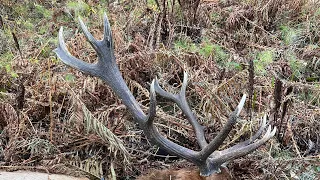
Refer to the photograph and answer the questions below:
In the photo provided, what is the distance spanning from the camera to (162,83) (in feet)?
13.9

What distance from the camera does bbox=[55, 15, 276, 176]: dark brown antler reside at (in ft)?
9.04

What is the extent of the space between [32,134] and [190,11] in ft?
8.54

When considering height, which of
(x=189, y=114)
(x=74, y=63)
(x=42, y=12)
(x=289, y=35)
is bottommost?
(x=189, y=114)

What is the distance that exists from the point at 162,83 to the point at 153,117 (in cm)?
144

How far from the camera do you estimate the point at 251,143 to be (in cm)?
289

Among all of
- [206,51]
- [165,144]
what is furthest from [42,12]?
[165,144]

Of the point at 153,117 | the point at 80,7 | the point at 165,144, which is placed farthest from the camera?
the point at 80,7

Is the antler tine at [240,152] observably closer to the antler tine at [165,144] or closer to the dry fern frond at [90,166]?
the antler tine at [165,144]

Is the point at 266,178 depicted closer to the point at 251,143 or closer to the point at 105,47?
the point at 251,143

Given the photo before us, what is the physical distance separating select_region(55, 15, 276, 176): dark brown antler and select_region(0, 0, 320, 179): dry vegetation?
278mm

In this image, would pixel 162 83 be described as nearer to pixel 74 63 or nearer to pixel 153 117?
pixel 74 63

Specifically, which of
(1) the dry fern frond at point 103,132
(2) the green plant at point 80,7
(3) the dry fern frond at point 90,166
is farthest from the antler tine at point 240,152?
(2) the green plant at point 80,7

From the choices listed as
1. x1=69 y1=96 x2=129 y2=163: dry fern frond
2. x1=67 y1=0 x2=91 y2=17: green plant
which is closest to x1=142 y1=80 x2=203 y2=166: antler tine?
x1=69 y1=96 x2=129 y2=163: dry fern frond

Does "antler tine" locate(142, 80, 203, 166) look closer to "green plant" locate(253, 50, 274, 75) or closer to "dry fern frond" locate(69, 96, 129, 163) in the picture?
"dry fern frond" locate(69, 96, 129, 163)
